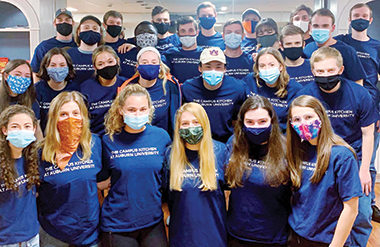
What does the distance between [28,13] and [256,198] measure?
13.3ft

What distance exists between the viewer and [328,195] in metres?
2.11

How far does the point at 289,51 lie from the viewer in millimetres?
3119

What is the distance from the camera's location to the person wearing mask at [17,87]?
9.53ft

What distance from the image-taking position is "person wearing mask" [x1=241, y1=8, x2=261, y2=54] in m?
3.82

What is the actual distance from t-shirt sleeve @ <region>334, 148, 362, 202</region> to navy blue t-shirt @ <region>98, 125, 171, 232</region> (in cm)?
119

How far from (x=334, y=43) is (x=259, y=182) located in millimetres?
1895

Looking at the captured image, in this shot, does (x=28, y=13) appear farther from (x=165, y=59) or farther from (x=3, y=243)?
(x=3, y=243)

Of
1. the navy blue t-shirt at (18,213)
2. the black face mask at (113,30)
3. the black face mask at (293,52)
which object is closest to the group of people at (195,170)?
the navy blue t-shirt at (18,213)

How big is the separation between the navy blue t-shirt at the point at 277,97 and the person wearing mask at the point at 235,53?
44 cm

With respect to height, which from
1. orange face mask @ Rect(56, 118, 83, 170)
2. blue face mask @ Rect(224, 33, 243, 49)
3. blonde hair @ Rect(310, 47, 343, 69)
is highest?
blue face mask @ Rect(224, 33, 243, 49)

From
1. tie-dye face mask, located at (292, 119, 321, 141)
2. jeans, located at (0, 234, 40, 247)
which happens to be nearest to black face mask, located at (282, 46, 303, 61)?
tie-dye face mask, located at (292, 119, 321, 141)

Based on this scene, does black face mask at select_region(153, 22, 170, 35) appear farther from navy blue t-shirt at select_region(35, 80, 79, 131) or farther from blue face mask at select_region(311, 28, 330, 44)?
blue face mask at select_region(311, 28, 330, 44)

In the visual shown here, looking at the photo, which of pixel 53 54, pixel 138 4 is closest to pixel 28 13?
pixel 138 4

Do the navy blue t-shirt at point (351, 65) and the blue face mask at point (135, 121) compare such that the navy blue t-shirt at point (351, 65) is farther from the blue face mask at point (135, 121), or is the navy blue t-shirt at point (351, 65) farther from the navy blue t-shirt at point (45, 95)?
the navy blue t-shirt at point (45, 95)
